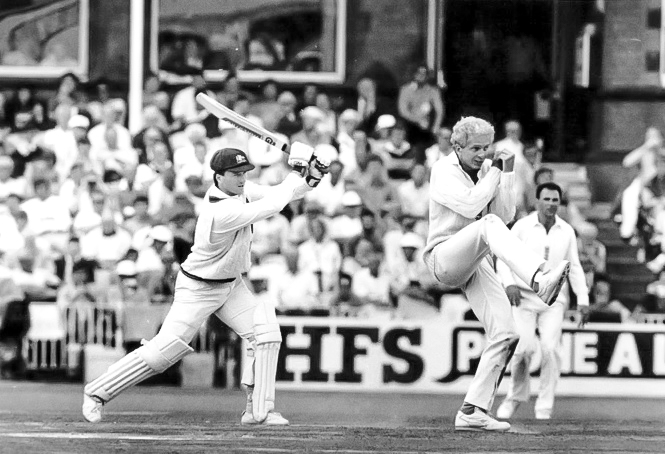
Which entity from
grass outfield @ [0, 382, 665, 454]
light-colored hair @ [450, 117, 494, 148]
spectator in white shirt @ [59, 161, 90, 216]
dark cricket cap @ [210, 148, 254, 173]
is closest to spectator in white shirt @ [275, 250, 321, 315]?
grass outfield @ [0, 382, 665, 454]

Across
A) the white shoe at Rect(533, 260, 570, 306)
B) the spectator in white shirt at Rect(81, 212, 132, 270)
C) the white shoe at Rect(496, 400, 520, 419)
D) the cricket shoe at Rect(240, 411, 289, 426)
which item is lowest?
the white shoe at Rect(496, 400, 520, 419)

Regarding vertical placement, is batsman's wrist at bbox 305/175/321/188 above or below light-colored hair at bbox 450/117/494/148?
below

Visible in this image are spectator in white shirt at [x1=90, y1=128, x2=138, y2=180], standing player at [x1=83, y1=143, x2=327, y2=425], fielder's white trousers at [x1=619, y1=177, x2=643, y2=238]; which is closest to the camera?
standing player at [x1=83, y1=143, x2=327, y2=425]

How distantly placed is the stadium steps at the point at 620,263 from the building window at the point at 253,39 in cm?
391

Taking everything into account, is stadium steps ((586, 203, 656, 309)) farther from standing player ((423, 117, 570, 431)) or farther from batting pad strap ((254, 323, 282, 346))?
Result: batting pad strap ((254, 323, 282, 346))

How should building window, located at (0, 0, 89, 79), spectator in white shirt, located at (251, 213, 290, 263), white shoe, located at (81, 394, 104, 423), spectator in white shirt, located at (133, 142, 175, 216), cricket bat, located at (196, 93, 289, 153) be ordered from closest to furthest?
white shoe, located at (81, 394, 104, 423), cricket bat, located at (196, 93, 289, 153), spectator in white shirt, located at (251, 213, 290, 263), spectator in white shirt, located at (133, 142, 175, 216), building window, located at (0, 0, 89, 79)

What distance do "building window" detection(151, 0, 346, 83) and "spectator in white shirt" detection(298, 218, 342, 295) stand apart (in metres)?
4.15

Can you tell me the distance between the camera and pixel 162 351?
11.5 meters

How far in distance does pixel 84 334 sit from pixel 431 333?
3.30m

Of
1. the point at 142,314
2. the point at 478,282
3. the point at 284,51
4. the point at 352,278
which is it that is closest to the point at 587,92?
the point at 284,51

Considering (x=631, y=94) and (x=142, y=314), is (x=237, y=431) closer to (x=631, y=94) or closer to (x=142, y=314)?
(x=142, y=314)

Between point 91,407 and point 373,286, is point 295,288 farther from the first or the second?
point 91,407

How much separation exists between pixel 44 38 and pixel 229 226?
428 inches

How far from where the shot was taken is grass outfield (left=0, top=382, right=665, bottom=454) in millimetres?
10859
